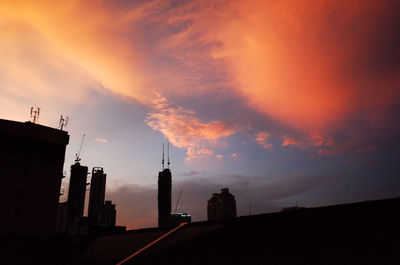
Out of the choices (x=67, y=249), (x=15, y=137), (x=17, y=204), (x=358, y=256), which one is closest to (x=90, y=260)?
(x=67, y=249)

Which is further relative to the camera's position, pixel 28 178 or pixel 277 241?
pixel 28 178

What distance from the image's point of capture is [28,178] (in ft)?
252

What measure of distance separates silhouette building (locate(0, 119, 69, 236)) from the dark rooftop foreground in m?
50.5

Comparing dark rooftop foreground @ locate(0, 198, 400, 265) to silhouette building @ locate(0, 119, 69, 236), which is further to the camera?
silhouette building @ locate(0, 119, 69, 236)

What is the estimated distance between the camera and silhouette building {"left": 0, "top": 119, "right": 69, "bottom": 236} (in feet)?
235

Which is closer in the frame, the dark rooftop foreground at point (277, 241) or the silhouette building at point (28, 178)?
the dark rooftop foreground at point (277, 241)

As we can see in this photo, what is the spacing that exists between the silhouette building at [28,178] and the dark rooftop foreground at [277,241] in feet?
166

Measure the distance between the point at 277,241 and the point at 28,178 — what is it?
76.2 m

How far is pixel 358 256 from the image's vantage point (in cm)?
1457

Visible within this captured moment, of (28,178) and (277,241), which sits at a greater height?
(28,178)

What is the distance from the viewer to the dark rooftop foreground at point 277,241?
50.5ft

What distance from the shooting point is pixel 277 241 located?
61.9ft

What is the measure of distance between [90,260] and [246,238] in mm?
14213

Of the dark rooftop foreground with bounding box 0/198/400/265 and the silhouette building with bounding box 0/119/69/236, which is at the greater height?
the silhouette building with bounding box 0/119/69/236
